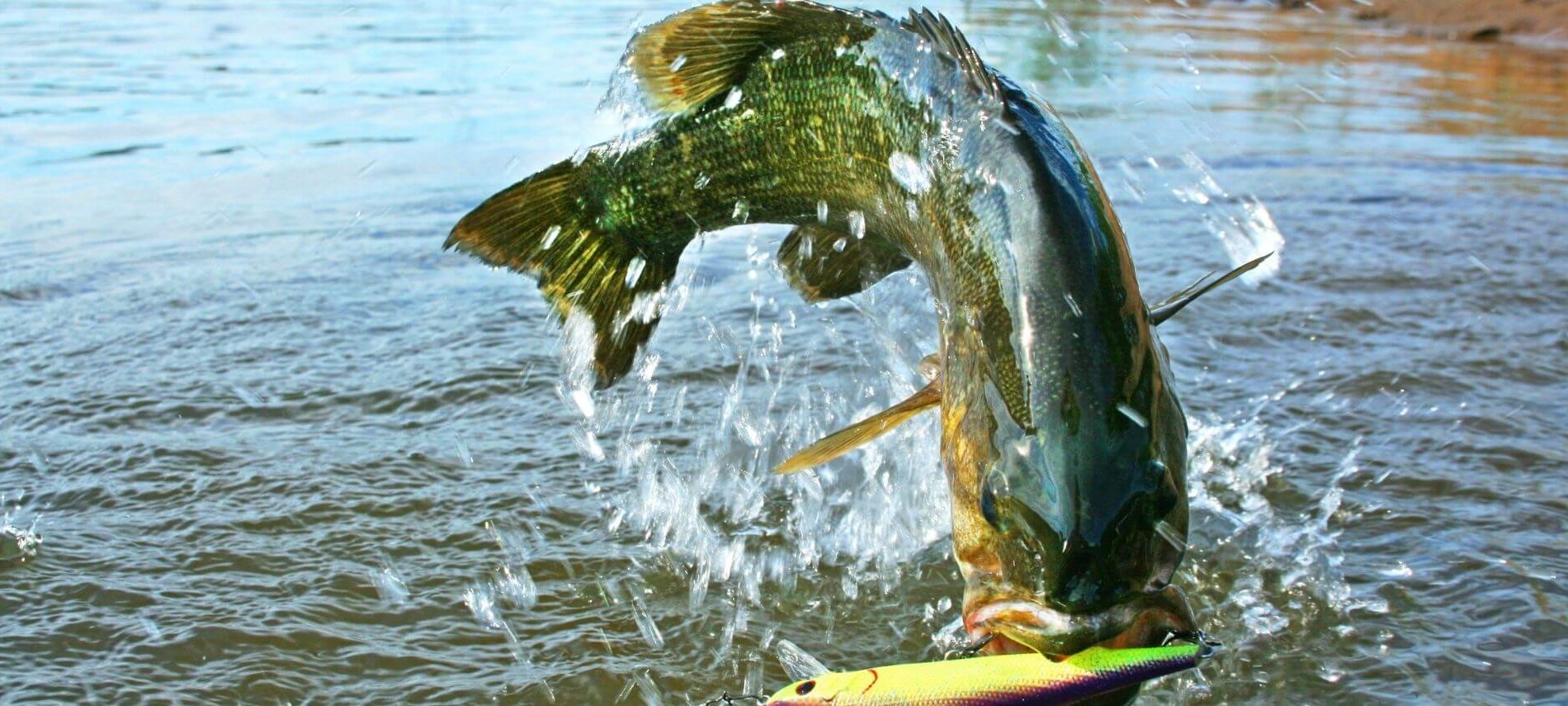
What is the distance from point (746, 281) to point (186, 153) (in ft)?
11.9

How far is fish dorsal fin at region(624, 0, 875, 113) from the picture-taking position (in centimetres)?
252

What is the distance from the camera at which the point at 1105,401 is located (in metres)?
1.84

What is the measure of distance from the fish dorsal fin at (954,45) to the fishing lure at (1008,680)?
0.92 metres

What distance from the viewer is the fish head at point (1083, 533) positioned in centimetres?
177

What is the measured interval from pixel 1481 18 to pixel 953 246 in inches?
612

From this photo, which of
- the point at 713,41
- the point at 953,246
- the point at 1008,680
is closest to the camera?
the point at 1008,680

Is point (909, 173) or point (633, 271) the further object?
point (633, 271)

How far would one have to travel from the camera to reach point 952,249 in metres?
2.19

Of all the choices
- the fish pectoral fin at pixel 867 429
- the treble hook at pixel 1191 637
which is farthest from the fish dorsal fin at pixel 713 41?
the treble hook at pixel 1191 637

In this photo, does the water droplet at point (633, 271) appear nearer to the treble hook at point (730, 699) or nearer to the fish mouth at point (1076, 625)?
the treble hook at point (730, 699)

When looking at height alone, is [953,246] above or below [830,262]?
above

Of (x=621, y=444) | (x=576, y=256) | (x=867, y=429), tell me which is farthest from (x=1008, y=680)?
(x=621, y=444)

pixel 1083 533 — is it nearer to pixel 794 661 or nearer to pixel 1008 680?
pixel 1008 680

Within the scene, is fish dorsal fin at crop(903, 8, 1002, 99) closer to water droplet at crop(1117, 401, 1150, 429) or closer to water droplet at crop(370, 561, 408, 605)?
water droplet at crop(1117, 401, 1150, 429)
